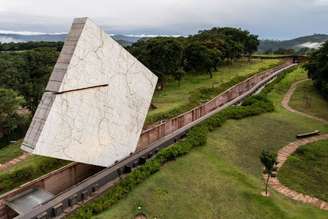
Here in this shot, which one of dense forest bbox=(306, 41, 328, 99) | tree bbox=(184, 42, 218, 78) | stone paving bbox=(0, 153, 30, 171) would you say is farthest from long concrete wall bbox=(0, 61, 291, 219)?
dense forest bbox=(306, 41, 328, 99)

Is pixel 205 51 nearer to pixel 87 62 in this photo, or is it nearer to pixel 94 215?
pixel 87 62

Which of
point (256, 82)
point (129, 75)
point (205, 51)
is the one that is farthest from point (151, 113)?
point (256, 82)

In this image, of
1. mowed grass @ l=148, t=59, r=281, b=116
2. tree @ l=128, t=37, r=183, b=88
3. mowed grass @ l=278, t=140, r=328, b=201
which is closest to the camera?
mowed grass @ l=278, t=140, r=328, b=201

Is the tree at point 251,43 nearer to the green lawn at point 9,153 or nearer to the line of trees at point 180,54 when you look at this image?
the line of trees at point 180,54

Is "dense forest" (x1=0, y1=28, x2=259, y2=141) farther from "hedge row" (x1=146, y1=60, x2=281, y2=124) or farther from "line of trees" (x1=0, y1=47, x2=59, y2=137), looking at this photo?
"hedge row" (x1=146, y1=60, x2=281, y2=124)

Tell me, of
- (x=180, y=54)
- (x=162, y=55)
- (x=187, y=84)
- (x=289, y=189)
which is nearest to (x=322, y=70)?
(x=180, y=54)
